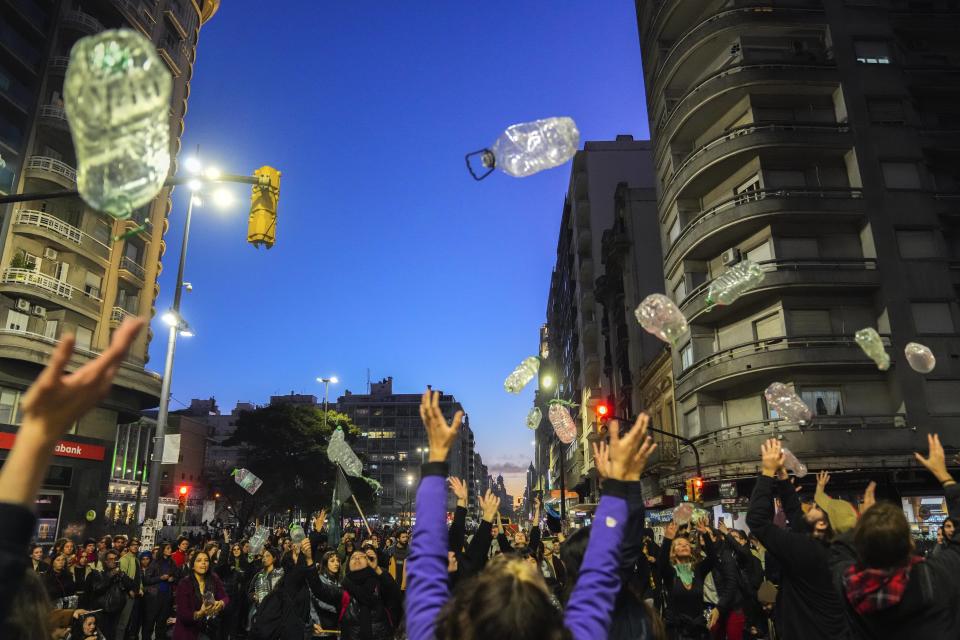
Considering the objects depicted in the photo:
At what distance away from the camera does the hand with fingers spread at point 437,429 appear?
2.33 metres

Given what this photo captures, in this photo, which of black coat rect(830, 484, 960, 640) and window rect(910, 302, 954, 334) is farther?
window rect(910, 302, 954, 334)

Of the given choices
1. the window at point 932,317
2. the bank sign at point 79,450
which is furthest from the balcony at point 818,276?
the bank sign at point 79,450

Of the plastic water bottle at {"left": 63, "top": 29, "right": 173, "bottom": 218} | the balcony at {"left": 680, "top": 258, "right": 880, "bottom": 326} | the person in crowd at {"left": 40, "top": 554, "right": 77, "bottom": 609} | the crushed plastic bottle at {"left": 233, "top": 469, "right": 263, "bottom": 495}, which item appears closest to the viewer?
the plastic water bottle at {"left": 63, "top": 29, "right": 173, "bottom": 218}

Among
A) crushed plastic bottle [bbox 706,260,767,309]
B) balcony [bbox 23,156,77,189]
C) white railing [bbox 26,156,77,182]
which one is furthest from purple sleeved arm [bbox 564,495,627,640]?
white railing [bbox 26,156,77,182]

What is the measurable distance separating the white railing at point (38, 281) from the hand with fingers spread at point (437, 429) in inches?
1209

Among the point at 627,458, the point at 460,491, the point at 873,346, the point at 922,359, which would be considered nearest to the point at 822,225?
the point at 873,346

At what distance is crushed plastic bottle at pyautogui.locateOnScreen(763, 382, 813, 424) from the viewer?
35.2ft

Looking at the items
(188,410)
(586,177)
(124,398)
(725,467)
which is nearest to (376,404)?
(188,410)

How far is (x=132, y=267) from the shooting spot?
3316cm

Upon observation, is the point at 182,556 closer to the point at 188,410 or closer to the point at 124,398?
the point at 124,398

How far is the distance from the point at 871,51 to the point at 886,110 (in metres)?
2.93

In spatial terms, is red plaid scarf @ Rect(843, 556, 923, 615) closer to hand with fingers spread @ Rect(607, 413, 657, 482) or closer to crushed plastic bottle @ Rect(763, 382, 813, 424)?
hand with fingers spread @ Rect(607, 413, 657, 482)

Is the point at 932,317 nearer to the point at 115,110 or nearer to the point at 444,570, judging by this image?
the point at 444,570

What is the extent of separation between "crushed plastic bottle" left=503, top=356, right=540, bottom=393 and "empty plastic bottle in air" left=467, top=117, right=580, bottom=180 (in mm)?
6396
